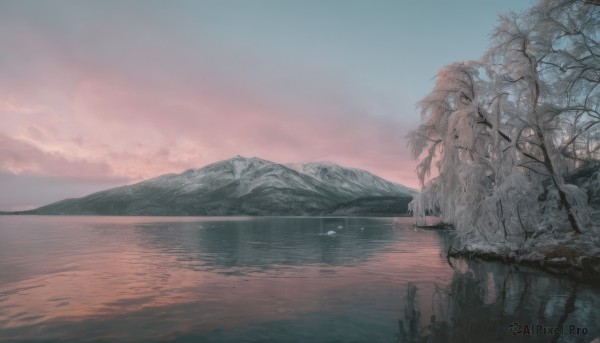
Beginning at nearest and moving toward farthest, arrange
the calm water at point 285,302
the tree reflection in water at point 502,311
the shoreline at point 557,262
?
the tree reflection in water at point 502,311, the calm water at point 285,302, the shoreline at point 557,262

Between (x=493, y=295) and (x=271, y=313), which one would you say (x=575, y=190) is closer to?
(x=493, y=295)

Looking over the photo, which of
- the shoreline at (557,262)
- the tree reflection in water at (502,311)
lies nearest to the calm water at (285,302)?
the tree reflection in water at (502,311)

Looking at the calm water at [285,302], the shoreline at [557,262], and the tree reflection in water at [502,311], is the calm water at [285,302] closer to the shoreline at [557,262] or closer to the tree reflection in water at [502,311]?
the tree reflection in water at [502,311]

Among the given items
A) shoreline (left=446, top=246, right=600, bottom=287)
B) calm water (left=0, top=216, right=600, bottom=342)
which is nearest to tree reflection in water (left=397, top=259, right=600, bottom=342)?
calm water (left=0, top=216, right=600, bottom=342)

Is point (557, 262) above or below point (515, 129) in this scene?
below

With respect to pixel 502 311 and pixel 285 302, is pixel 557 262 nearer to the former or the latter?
pixel 502 311

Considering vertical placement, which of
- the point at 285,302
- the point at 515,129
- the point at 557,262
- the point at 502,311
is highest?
the point at 515,129

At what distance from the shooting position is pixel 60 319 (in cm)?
1716

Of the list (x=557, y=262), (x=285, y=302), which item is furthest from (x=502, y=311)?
(x=557, y=262)

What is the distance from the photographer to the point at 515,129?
1147 inches

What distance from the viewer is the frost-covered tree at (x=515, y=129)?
26.3 m

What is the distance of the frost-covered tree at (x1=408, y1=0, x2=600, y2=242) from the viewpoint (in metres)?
26.3

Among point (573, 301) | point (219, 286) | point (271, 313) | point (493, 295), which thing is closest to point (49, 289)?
point (219, 286)

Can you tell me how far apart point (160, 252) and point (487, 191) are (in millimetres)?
34522
